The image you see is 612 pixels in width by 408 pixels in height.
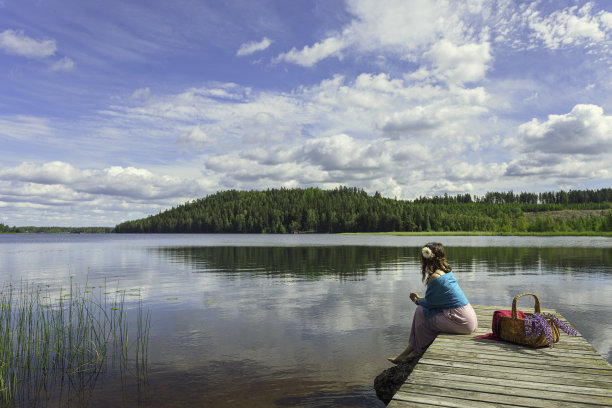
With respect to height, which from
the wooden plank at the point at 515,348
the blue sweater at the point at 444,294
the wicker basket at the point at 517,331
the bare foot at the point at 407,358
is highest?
the blue sweater at the point at 444,294

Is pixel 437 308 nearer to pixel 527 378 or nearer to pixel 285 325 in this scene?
pixel 527 378

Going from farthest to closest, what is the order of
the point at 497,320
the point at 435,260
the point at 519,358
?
the point at 435,260, the point at 497,320, the point at 519,358

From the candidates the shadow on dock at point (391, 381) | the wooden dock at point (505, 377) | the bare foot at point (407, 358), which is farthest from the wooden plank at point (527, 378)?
the bare foot at point (407, 358)

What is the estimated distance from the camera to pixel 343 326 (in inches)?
651

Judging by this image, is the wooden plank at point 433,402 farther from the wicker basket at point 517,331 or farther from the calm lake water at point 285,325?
the calm lake water at point 285,325

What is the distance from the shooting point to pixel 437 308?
33.4ft

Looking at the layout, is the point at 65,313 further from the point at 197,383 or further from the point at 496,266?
the point at 496,266

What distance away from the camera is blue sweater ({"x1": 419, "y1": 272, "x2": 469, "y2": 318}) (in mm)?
9828

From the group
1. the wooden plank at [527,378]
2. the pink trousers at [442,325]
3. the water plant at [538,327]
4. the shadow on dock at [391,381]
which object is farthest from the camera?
the pink trousers at [442,325]

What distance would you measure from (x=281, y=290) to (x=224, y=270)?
525 inches

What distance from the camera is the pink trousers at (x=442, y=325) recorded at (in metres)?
10.1

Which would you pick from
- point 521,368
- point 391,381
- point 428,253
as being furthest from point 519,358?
point 391,381

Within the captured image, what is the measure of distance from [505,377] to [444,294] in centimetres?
274

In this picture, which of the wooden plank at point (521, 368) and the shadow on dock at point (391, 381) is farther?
the shadow on dock at point (391, 381)
